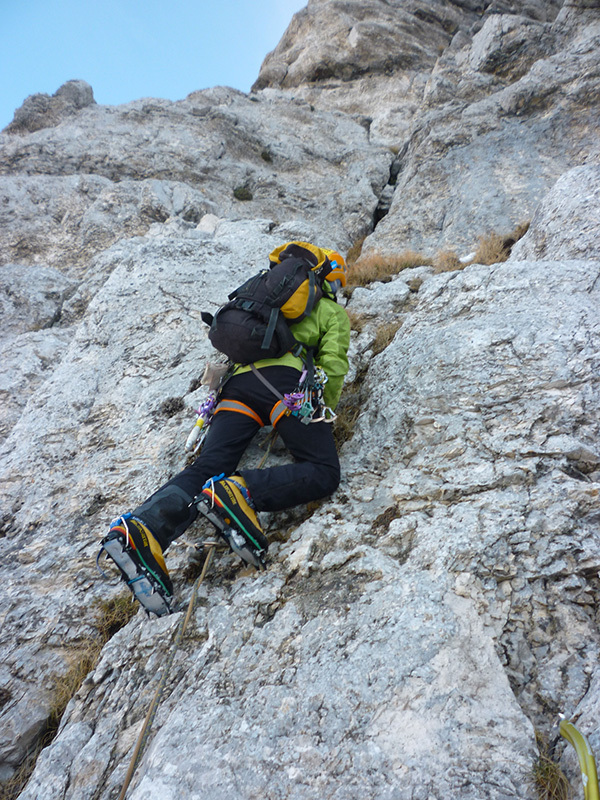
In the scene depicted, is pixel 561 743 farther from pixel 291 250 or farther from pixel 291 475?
pixel 291 250

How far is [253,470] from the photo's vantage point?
157 inches

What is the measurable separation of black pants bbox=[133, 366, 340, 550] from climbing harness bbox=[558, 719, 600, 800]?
240 cm

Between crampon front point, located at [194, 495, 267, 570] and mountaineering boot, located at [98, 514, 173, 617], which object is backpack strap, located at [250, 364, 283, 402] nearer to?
crampon front point, located at [194, 495, 267, 570]

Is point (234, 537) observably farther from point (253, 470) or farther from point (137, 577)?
point (137, 577)

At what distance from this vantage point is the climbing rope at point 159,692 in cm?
282

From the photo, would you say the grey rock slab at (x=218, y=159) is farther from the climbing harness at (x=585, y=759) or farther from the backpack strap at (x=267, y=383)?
the climbing harness at (x=585, y=759)

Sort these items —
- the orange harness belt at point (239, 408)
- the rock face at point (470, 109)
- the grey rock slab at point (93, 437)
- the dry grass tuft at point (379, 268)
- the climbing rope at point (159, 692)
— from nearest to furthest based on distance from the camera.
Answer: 1. the climbing rope at point (159, 692)
2. the grey rock slab at point (93, 437)
3. the orange harness belt at point (239, 408)
4. the dry grass tuft at point (379, 268)
5. the rock face at point (470, 109)

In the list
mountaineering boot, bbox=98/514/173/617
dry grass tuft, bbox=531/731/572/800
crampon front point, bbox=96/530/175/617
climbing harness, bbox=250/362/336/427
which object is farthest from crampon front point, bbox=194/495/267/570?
dry grass tuft, bbox=531/731/572/800

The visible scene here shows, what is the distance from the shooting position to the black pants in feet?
12.5

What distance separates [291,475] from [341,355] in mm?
1589

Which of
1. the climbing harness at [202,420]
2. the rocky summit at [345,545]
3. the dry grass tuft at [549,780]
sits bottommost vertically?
the dry grass tuft at [549,780]

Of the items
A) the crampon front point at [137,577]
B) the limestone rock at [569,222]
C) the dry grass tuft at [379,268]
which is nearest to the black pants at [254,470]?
the crampon front point at [137,577]

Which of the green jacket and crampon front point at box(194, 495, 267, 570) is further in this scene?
the green jacket

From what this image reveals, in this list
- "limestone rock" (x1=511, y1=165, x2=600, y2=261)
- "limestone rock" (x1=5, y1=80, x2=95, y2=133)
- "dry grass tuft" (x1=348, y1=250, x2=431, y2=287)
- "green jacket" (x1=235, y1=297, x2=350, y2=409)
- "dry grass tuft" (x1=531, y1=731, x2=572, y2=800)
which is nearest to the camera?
"dry grass tuft" (x1=531, y1=731, x2=572, y2=800)
